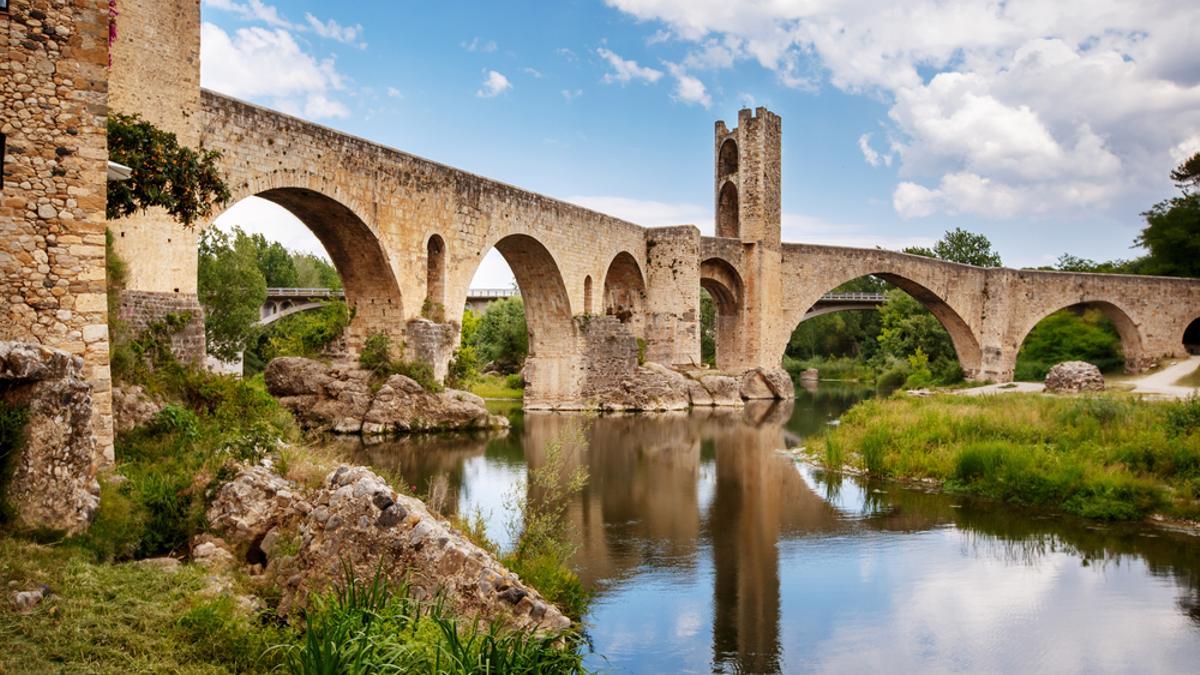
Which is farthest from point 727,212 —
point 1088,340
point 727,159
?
point 1088,340

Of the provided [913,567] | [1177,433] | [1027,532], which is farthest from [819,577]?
[1177,433]

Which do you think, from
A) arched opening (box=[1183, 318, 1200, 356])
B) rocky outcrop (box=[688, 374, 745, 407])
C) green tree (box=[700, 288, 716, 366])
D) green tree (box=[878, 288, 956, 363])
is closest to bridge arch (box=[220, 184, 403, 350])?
rocky outcrop (box=[688, 374, 745, 407])

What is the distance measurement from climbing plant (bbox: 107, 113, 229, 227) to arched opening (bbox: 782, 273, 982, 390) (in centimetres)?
2611

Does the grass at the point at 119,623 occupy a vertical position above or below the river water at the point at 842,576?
above

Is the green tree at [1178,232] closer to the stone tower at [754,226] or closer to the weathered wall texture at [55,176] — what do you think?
the stone tower at [754,226]

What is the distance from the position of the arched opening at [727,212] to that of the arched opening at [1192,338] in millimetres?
20150

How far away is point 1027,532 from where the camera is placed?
948 cm

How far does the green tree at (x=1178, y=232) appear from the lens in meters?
36.5

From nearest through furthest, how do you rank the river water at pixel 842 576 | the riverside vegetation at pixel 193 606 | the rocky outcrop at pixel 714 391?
the riverside vegetation at pixel 193 606 < the river water at pixel 842 576 < the rocky outcrop at pixel 714 391

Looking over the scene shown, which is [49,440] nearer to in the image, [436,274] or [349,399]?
[349,399]

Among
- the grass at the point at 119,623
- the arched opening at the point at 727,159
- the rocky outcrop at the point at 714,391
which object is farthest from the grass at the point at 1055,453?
the arched opening at the point at 727,159

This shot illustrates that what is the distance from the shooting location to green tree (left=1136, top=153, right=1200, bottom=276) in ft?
120

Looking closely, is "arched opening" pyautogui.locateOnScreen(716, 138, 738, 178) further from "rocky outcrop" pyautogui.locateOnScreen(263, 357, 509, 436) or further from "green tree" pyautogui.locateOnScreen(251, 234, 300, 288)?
"green tree" pyautogui.locateOnScreen(251, 234, 300, 288)

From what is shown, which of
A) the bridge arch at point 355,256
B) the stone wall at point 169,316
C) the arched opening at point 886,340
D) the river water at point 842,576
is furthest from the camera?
the arched opening at point 886,340
